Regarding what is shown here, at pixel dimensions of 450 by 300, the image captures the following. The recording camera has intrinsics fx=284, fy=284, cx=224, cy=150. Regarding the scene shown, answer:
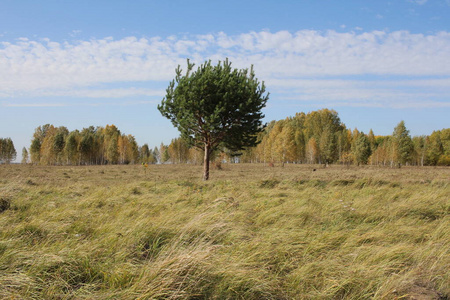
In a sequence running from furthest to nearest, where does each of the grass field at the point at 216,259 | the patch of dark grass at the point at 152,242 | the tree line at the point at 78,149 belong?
1. the tree line at the point at 78,149
2. the patch of dark grass at the point at 152,242
3. the grass field at the point at 216,259

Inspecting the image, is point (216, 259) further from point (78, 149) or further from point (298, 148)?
point (78, 149)

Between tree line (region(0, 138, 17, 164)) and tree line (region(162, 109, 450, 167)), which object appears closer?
tree line (region(162, 109, 450, 167))

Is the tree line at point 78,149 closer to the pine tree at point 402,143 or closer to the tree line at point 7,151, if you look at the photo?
the tree line at point 7,151

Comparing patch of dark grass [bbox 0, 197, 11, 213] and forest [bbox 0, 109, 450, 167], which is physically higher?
forest [bbox 0, 109, 450, 167]

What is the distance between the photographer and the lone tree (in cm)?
1747

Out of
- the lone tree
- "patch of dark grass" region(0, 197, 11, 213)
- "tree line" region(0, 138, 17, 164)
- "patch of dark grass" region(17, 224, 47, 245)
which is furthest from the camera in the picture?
"tree line" region(0, 138, 17, 164)

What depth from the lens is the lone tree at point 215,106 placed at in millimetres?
17469

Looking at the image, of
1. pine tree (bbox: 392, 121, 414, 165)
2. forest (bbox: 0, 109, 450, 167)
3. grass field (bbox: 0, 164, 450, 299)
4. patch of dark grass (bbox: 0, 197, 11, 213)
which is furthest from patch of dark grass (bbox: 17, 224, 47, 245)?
pine tree (bbox: 392, 121, 414, 165)

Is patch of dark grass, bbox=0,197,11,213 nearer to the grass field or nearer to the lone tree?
the grass field

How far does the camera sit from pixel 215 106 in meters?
18.0

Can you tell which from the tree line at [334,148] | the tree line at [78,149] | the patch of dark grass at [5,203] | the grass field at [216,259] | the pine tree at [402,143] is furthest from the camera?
the tree line at [78,149]

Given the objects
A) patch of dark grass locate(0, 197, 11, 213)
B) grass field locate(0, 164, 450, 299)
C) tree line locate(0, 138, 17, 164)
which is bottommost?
grass field locate(0, 164, 450, 299)

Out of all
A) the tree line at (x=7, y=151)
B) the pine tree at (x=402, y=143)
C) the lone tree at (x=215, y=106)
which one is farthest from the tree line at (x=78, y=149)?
the pine tree at (x=402, y=143)

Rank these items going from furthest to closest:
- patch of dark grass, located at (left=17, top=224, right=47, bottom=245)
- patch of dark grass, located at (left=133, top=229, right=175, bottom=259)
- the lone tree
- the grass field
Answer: the lone tree < patch of dark grass, located at (left=17, top=224, right=47, bottom=245) < patch of dark grass, located at (left=133, top=229, right=175, bottom=259) < the grass field
